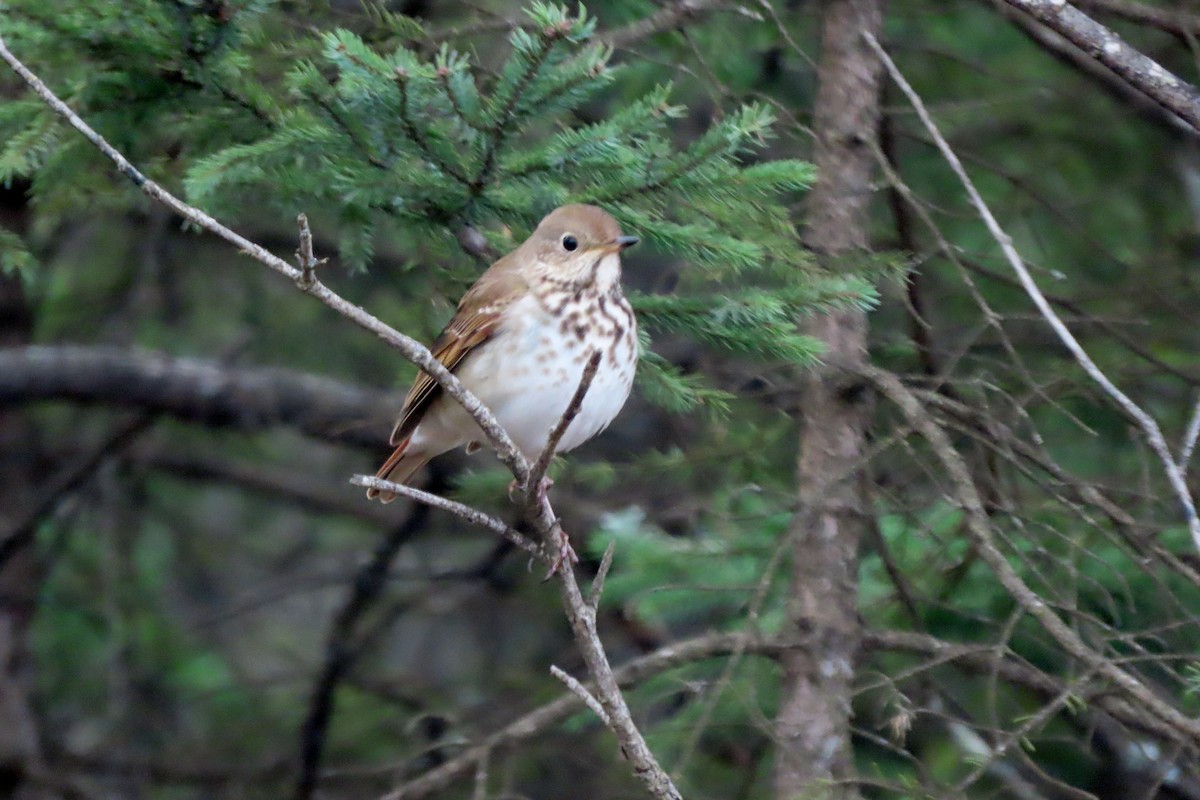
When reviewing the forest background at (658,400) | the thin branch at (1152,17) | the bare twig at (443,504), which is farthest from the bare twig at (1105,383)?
the bare twig at (443,504)

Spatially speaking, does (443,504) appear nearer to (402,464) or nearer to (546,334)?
(546,334)

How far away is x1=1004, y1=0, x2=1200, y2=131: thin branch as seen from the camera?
10.1ft

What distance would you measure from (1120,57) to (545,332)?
149cm

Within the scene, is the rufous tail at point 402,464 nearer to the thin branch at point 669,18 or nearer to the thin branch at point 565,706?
the thin branch at point 565,706

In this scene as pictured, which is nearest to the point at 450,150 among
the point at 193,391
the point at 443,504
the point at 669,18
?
the point at 443,504

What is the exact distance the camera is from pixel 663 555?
4.29m

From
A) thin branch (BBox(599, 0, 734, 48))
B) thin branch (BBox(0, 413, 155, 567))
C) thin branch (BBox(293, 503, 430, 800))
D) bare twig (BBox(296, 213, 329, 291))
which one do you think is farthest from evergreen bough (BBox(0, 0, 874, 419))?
thin branch (BBox(0, 413, 155, 567))

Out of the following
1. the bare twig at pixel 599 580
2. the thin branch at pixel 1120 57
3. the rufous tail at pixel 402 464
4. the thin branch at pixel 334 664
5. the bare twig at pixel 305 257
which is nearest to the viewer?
the bare twig at pixel 305 257

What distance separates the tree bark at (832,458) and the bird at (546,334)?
0.52m

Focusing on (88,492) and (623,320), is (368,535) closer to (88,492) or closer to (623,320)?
(88,492)

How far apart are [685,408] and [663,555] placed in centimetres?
85

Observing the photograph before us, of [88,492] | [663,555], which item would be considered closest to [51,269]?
[88,492]

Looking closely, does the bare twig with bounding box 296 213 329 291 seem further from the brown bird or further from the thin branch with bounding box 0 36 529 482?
the brown bird

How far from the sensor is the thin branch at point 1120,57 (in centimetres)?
309
